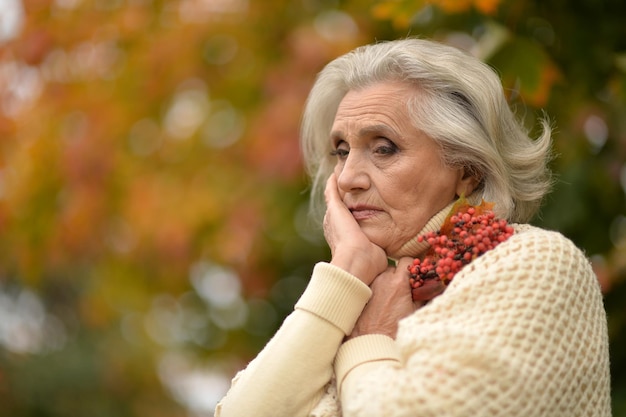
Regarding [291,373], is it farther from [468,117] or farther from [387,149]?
[468,117]

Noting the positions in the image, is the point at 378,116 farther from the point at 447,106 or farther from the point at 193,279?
the point at 193,279

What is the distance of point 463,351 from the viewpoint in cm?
221

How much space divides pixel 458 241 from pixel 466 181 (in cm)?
28

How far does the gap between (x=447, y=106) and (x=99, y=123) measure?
157 inches

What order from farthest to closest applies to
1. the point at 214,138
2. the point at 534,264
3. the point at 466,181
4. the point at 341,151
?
the point at 214,138 → the point at 341,151 → the point at 466,181 → the point at 534,264

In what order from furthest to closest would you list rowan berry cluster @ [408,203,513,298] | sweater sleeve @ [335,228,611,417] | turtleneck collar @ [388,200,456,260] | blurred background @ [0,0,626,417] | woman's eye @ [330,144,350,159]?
blurred background @ [0,0,626,417], woman's eye @ [330,144,350,159], turtleneck collar @ [388,200,456,260], rowan berry cluster @ [408,203,513,298], sweater sleeve @ [335,228,611,417]

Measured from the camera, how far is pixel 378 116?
2750 mm

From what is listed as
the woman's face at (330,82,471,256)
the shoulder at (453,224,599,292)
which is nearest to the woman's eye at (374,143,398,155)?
the woman's face at (330,82,471,256)

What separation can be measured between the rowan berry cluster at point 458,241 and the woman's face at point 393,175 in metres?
0.09

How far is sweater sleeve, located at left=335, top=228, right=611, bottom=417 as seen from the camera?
86.4 inches

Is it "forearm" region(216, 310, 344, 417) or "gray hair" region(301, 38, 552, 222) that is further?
"gray hair" region(301, 38, 552, 222)

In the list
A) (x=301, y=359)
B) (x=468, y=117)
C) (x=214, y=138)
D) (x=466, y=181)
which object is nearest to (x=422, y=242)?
(x=466, y=181)

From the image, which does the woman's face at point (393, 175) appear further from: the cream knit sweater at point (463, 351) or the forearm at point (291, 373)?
the forearm at point (291, 373)

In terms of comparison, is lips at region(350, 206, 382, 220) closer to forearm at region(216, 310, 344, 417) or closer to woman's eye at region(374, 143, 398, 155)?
woman's eye at region(374, 143, 398, 155)
